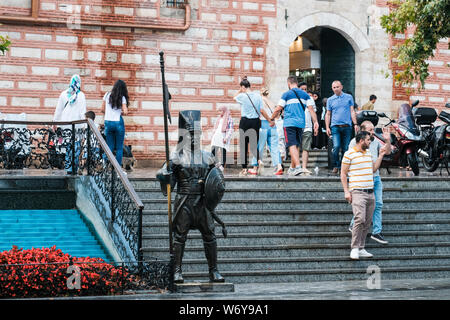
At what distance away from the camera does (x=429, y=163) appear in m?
19.6

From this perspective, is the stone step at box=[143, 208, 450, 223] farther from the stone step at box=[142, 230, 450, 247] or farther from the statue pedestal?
the statue pedestal

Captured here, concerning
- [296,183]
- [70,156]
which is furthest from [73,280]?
[296,183]

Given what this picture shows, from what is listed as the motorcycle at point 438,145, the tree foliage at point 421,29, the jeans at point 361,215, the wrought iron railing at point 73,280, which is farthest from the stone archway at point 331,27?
the wrought iron railing at point 73,280

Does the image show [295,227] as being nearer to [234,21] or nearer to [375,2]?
[234,21]

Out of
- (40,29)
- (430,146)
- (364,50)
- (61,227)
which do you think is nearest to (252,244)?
(61,227)

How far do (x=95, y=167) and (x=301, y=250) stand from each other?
11.9 feet

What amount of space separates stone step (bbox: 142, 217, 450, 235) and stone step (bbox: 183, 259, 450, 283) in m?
1.06

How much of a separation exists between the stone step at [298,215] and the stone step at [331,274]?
139 centimetres

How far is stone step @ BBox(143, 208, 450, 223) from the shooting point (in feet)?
43.4

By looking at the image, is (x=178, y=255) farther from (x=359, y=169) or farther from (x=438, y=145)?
(x=438, y=145)

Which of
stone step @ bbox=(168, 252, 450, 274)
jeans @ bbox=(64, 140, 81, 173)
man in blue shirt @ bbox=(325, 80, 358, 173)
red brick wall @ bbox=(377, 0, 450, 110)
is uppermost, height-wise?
red brick wall @ bbox=(377, 0, 450, 110)

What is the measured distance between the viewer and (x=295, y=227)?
13.5 m

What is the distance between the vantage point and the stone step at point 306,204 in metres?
13.8

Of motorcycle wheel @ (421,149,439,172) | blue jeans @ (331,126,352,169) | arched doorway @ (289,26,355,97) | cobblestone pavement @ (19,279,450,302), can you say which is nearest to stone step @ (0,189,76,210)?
cobblestone pavement @ (19,279,450,302)
